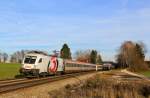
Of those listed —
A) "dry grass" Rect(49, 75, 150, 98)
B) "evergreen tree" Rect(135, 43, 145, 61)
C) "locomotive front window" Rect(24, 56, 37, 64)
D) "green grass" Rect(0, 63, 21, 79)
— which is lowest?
"dry grass" Rect(49, 75, 150, 98)

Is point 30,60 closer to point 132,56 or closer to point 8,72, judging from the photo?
point 8,72

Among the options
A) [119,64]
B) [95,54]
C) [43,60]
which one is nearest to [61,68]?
[43,60]

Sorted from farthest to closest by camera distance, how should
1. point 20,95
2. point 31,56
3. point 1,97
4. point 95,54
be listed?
point 95,54 → point 31,56 → point 20,95 → point 1,97

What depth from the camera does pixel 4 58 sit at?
7003 inches

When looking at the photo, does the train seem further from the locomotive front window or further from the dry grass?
the dry grass

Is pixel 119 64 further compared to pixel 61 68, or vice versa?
pixel 119 64

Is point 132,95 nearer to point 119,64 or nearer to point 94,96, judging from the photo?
point 94,96

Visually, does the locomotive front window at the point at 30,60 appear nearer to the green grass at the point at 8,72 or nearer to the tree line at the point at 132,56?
the green grass at the point at 8,72

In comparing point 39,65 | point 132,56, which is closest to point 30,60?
point 39,65

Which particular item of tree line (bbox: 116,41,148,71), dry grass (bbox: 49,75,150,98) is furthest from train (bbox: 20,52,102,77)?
tree line (bbox: 116,41,148,71)

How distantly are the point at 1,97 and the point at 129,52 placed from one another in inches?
5591

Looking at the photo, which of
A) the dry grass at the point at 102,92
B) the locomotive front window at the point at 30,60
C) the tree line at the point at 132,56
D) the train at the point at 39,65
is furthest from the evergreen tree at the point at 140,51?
the dry grass at the point at 102,92

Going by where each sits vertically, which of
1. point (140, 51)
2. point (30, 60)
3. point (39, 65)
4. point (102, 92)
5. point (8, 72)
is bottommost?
point (102, 92)

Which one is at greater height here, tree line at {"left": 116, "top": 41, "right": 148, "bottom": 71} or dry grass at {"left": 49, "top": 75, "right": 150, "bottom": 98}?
tree line at {"left": 116, "top": 41, "right": 148, "bottom": 71}
